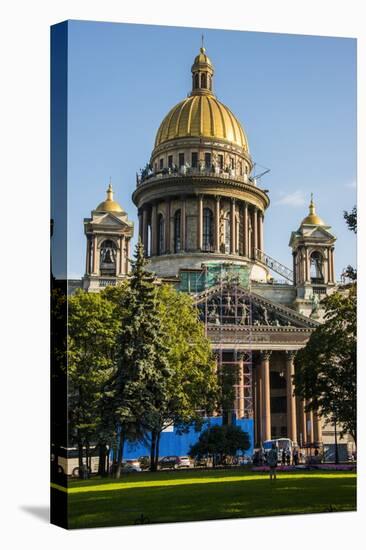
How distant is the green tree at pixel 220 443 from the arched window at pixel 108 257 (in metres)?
13.0

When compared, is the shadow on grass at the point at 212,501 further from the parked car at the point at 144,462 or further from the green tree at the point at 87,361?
the parked car at the point at 144,462

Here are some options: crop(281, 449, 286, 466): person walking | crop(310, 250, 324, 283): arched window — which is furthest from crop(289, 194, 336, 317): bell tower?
→ crop(281, 449, 286, 466): person walking

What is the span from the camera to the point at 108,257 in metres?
38.7

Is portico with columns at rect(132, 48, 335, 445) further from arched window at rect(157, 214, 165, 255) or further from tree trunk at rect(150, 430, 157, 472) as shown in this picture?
tree trunk at rect(150, 430, 157, 472)

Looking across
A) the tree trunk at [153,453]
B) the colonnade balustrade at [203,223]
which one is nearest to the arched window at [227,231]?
the colonnade balustrade at [203,223]

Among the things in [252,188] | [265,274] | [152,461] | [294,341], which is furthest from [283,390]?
[152,461]

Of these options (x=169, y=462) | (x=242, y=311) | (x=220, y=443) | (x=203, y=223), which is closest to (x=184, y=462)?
(x=169, y=462)

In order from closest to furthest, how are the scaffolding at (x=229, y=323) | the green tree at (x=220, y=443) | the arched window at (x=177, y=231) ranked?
1. the green tree at (x=220, y=443)
2. the scaffolding at (x=229, y=323)
3. the arched window at (x=177, y=231)

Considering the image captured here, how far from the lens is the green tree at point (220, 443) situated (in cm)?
2484

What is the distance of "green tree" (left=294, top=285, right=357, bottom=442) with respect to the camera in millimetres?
26797

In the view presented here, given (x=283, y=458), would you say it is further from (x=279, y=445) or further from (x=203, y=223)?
(x=203, y=223)

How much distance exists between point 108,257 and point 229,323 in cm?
625

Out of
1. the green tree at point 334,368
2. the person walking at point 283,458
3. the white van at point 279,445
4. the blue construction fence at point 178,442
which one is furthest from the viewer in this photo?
the green tree at point 334,368

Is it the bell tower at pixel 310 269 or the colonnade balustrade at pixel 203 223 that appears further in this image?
the colonnade balustrade at pixel 203 223
